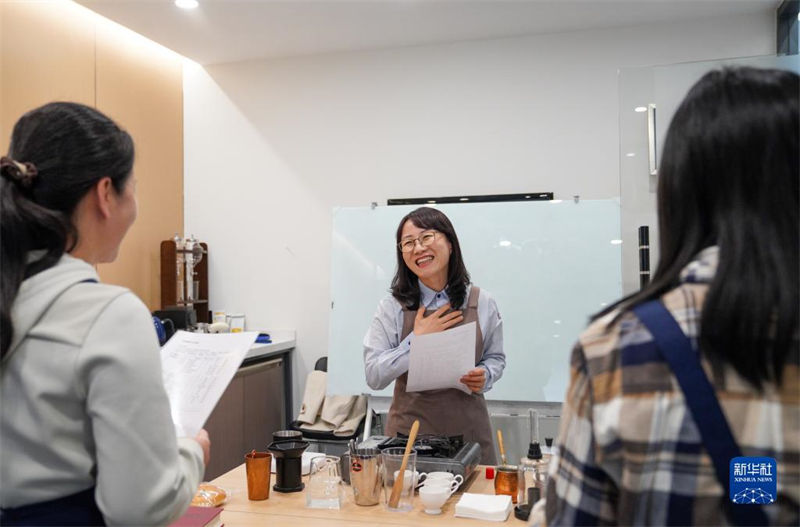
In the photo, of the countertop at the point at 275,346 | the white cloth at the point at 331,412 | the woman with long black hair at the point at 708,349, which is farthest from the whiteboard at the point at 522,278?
the woman with long black hair at the point at 708,349

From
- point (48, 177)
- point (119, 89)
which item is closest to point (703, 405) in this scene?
point (48, 177)

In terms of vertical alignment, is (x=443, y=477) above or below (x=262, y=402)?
above

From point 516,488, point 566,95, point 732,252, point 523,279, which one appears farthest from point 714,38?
point 732,252

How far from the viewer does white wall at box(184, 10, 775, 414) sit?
386cm

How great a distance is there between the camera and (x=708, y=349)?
2.21 feet

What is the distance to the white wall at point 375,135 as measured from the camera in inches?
152

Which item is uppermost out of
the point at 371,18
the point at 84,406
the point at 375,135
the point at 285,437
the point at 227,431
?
the point at 371,18

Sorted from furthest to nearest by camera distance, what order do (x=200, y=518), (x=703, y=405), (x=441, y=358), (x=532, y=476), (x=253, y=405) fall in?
1. (x=253, y=405)
2. (x=441, y=358)
3. (x=532, y=476)
4. (x=200, y=518)
5. (x=703, y=405)

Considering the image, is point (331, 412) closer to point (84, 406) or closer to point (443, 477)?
point (443, 477)

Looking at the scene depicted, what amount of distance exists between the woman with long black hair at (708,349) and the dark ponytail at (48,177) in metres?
0.77

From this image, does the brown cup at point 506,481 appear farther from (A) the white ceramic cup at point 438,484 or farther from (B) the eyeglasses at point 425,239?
(B) the eyeglasses at point 425,239

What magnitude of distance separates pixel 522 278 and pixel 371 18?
170 centimetres

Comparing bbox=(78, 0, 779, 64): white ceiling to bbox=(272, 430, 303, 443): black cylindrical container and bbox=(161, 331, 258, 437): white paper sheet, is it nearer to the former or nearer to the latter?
bbox=(272, 430, 303, 443): black cylindrical container

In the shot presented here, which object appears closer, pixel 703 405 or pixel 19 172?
pixel 703 405
